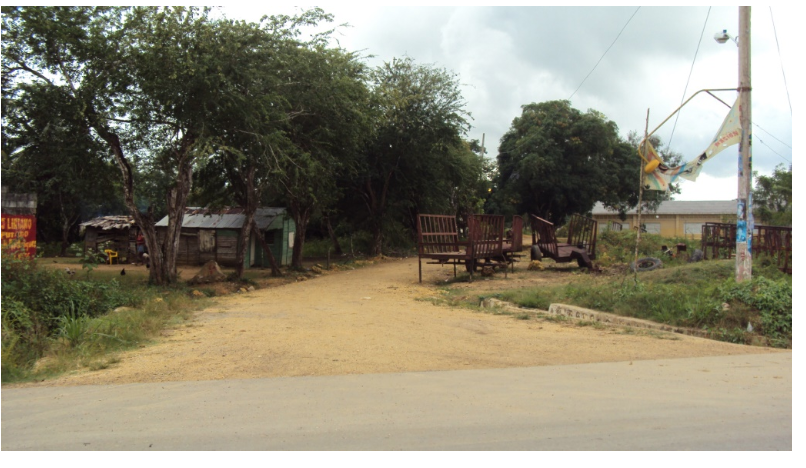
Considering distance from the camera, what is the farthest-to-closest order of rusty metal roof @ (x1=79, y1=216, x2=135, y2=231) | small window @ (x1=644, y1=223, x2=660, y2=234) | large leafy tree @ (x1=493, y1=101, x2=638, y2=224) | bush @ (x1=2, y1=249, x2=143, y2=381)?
small window @ (x1=644, y1=223, x2=660, y2=234), large leafy tree @ (x1=493, y1=101, x2=638, y2=224), rusty metal roof @ (x1=79, y1=216, x2=135, y2=231), bush @ (x1=2, y1=249, x2=143, y2=381)

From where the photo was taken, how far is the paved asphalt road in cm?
471

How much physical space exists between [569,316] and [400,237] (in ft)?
79.3

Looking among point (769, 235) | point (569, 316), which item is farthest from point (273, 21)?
point (769, 235)

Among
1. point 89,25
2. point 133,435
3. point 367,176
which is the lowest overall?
point 133,435

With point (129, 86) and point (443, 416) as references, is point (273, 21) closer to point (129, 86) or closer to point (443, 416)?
point (129, 86)

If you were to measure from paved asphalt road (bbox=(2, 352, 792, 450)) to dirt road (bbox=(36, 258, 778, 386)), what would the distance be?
58 cm

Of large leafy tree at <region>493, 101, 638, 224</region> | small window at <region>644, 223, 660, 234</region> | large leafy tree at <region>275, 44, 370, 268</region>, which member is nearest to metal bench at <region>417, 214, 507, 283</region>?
large leafy tree at <region>275, 44, 370, 268</region>

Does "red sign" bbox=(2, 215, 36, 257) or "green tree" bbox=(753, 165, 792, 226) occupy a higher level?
"green tree" bbox=(753, 165, 792, 226)

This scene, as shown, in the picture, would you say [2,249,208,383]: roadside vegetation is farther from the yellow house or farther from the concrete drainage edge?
the yellow house

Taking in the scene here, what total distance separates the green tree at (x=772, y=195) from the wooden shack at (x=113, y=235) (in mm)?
35482

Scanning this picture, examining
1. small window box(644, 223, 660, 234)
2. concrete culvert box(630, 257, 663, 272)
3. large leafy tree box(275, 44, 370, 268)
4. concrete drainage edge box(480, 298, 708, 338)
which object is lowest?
concrete drainage edge box(480, 298, 708, 338)

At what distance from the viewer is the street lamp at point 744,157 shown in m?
11.2

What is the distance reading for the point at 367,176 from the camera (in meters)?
30.5

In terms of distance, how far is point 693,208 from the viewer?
62.3 meters
